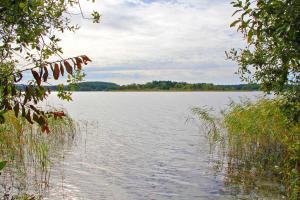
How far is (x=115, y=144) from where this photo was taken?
24.8 metres

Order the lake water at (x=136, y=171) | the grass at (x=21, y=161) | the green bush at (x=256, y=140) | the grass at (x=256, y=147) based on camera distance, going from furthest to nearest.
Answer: the green bush at (x=256, y=140) → the grass at (x=256, y=147) → the lake water at (x=136, y=171) → the grass at (x=21, y=161)

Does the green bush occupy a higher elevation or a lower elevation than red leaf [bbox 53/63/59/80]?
lower

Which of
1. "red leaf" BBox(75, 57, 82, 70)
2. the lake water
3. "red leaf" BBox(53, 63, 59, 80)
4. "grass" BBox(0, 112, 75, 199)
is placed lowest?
the lake water

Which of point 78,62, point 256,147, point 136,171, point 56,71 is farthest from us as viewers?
point 256,147

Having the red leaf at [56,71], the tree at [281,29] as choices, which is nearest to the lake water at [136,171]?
the tree at [281,29]

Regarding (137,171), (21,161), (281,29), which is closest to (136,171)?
(137,171)

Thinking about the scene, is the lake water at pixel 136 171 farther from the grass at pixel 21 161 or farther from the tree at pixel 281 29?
the tree at pixel 281 29

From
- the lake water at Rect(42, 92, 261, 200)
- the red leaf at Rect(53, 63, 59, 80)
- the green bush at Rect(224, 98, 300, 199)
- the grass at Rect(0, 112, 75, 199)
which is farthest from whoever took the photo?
the green bush at Rect(224, 98, 300, 199)

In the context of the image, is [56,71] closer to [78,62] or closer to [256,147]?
[78,62]

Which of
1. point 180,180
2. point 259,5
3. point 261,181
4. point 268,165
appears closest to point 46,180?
point 180,180

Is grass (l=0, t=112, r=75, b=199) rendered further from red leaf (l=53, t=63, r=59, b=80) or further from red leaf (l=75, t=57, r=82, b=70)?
red leaf (l=53, t=63, r=59, b=80)

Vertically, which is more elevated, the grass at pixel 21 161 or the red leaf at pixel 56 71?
the red leaf at pixel 56 71

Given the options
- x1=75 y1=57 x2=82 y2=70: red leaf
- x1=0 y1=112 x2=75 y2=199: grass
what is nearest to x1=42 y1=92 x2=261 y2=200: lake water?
x1=0 y1=112 x2=75 y2=199: grass

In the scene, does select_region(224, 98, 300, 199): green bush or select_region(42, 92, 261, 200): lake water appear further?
select_region(224, 98, 300, 199): green bush
